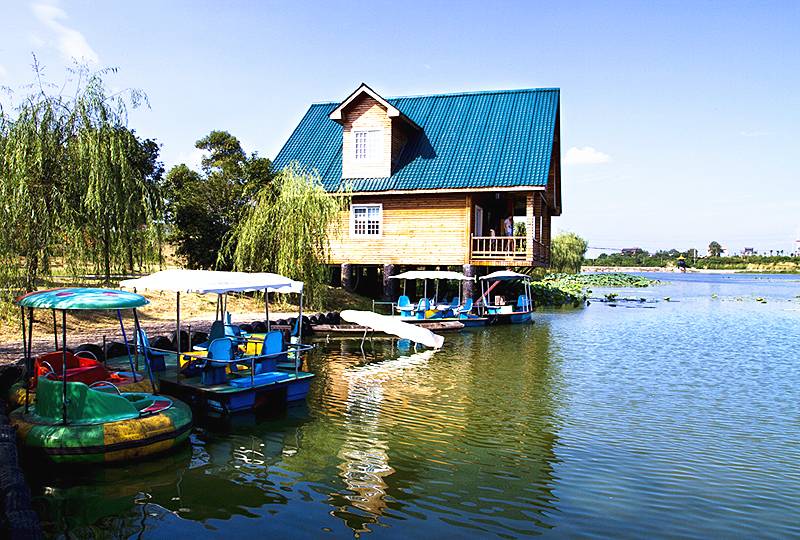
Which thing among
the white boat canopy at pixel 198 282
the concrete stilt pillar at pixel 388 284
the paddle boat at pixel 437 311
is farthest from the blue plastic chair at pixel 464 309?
the white boat canopy at pixel 198 282

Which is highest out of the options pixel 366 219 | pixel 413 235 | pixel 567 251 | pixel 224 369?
pixel 366 219

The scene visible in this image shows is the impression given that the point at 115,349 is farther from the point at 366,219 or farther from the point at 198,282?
the point at 366,219

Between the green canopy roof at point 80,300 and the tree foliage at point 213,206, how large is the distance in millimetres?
19417

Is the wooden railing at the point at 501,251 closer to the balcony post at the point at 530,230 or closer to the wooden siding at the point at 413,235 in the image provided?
the balcony post at the point at 530,230

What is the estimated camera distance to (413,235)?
3102cm

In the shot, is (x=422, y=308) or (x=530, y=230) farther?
(x=530, y=230)

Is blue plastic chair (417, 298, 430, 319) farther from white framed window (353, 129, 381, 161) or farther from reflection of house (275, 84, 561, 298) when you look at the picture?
white framed window (353, 129, 381, 161)

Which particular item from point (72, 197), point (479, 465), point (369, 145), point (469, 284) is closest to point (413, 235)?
point (469, 284)

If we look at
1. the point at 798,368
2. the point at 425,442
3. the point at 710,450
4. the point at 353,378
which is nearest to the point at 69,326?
the point at 353,378

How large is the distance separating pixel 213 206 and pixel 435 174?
11.0 meters

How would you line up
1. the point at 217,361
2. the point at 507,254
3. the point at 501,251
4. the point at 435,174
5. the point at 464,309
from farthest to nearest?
the point at 435,174 < the point at 501,251 < the point at 507,254 < the point at 464,309 < the point at 217,361

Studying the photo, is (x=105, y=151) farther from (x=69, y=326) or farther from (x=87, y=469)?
(x=87, y=469)

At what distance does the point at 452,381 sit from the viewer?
16.0 metres

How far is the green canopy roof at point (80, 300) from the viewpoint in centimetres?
957
